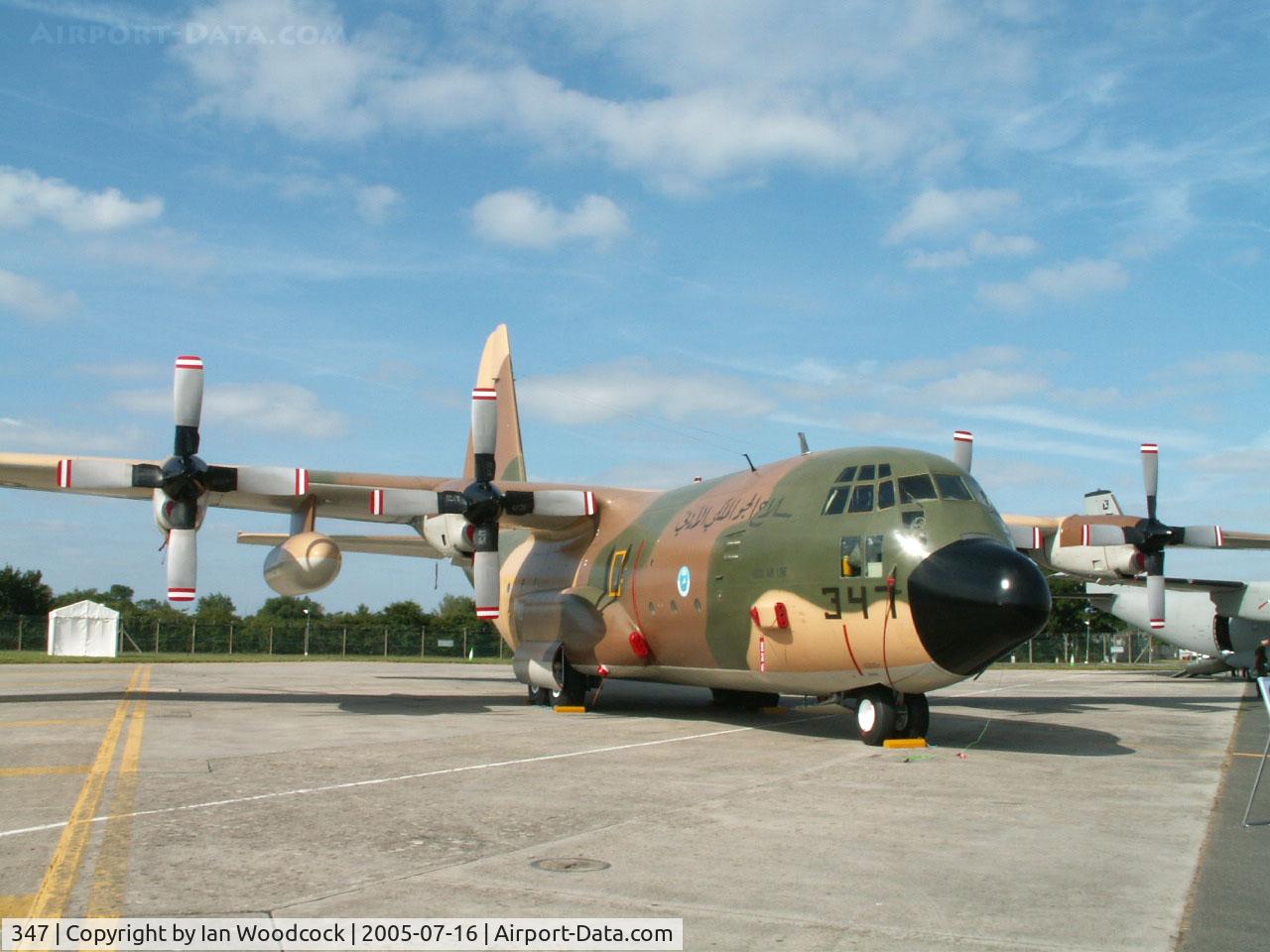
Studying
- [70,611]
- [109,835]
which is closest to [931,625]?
[109,835]

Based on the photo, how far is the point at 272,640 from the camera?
53500 millimetres

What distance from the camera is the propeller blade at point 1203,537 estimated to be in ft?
71.1

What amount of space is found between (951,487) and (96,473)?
1262cm

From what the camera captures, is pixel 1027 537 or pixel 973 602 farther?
pixel 1027 537

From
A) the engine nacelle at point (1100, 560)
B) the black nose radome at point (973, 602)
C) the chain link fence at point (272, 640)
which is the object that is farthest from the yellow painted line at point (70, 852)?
the chain link fence at point (272, 640)

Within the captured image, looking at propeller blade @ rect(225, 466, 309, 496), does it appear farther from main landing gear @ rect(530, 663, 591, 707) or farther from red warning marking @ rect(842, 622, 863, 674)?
red warning marking @ rect(842, 622, 863, 674)

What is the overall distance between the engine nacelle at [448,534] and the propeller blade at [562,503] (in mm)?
1259

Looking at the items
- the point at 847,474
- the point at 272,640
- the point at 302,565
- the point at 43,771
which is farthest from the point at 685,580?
the point at 272,640

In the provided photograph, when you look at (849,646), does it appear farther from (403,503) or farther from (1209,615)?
(1209,615)

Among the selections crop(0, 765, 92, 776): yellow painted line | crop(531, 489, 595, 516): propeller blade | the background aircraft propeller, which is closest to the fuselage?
crop(531, 489, 595, 516): propeller blade

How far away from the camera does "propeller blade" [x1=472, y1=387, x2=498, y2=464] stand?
730 inches

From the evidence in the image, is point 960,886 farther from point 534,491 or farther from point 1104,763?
point 534,491

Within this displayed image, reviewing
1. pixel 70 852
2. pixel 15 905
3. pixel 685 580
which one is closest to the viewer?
pixel 15 905

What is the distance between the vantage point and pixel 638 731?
14.9 m
